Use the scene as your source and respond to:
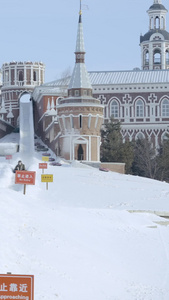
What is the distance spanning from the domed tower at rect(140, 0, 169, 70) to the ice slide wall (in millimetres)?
13690

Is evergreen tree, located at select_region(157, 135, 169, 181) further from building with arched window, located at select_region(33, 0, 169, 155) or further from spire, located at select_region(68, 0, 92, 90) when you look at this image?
building with arched window, located at select_region(33, 0, 169, 155)

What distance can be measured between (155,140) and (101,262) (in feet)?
214

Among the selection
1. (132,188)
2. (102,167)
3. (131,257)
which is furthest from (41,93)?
(131,257)

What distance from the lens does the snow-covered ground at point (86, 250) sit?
778 inches

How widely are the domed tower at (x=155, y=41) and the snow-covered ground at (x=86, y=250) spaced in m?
64.3

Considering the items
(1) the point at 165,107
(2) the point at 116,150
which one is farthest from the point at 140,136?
(2) the point at 116,150

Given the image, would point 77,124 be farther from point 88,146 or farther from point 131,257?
point 131,257

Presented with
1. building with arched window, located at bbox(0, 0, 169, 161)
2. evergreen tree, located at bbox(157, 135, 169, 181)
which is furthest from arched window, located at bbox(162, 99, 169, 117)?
evergreen tree, located at bbox(157, 135, 169, 181)

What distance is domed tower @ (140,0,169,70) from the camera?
101 meters

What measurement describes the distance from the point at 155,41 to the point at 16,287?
293ft

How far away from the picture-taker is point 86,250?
77.9 feet

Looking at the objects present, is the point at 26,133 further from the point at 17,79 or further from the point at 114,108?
the point at 17,79

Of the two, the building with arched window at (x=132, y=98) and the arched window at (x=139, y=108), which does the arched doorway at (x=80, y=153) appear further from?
the arched window at (x=139, y=108)

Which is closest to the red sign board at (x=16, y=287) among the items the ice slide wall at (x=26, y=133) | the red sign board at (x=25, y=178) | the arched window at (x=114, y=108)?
the red sign board at (x=25, y=178)
